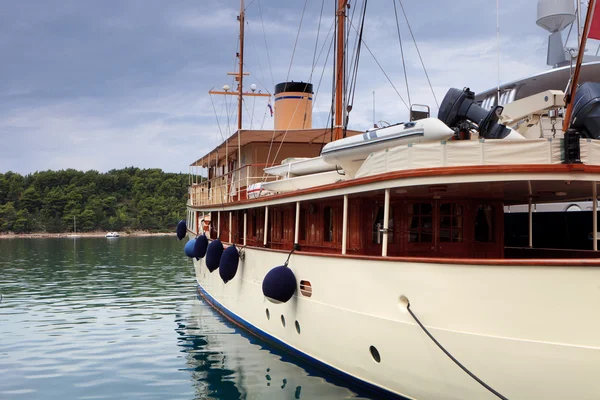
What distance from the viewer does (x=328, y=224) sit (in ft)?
38.6

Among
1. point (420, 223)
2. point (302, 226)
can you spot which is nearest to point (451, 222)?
point (420, 223)

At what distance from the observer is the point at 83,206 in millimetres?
130875

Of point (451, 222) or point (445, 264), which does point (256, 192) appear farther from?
point (445, 264)

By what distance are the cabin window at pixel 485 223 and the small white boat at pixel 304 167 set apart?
3.24 metres

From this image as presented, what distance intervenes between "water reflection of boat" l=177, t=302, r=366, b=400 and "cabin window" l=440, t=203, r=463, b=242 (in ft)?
10.1

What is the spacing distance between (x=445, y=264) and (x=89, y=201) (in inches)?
5219

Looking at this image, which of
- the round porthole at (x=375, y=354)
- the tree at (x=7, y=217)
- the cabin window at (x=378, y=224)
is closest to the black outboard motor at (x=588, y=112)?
the cabin window at (x=378, y=224)

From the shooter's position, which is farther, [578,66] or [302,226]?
[302,226]

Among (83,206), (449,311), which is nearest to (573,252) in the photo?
(449,311)

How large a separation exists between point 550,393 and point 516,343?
67 centimetres

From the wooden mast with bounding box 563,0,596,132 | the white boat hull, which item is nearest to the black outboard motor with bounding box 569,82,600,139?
the wooden mast with bounding box 563,0,596,132

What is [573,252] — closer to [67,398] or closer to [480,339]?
[480,339]

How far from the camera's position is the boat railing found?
56.5ft

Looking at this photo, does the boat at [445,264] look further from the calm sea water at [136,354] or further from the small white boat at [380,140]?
the calm sea water at [136,354]
